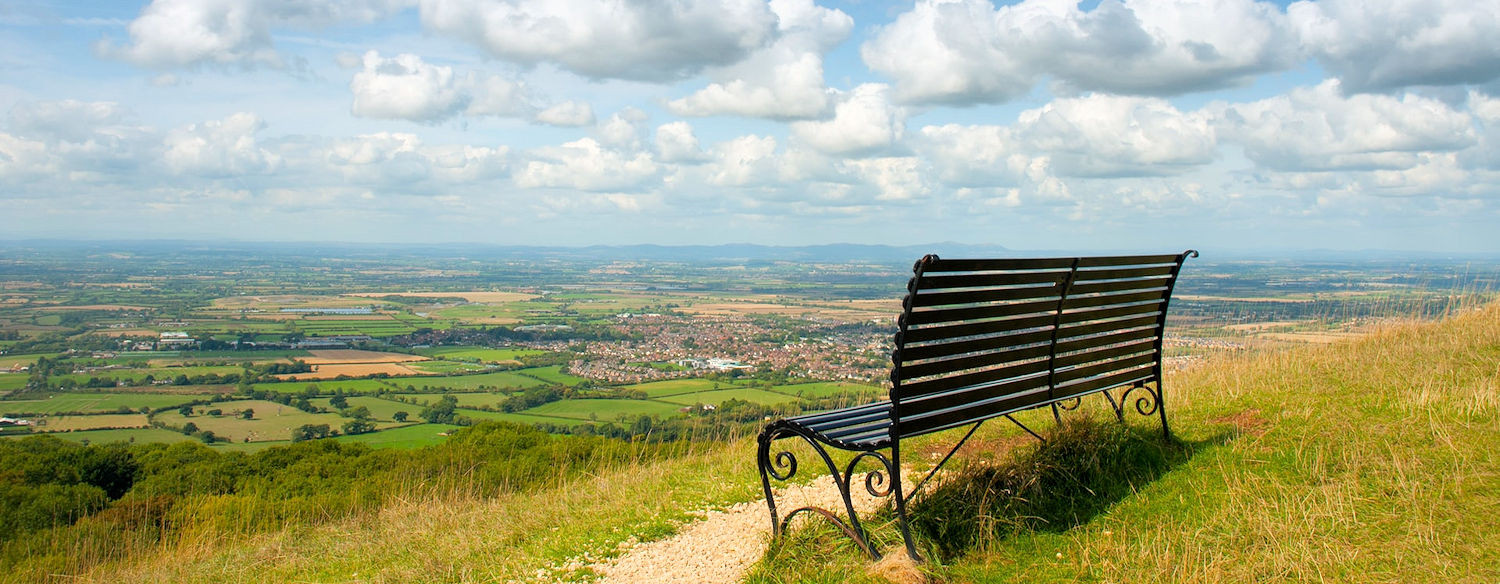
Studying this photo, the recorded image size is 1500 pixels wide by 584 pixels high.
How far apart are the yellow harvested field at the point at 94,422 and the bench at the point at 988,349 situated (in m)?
24.8

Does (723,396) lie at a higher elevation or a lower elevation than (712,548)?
lower

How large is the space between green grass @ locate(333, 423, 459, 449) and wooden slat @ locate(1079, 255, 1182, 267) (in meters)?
16.4

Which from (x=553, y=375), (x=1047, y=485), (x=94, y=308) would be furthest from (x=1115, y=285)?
(x=94, y=308)

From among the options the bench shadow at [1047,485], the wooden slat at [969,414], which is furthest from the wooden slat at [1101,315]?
the bench shadow at [1047,485]

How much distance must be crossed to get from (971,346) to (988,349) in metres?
0.22

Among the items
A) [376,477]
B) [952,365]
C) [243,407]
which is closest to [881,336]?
[243,407]

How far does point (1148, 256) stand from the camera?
196 inches

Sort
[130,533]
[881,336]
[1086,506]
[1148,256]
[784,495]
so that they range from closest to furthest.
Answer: [1086,506] → [1148,256] → [784,495] → [130,533] → [881,336]

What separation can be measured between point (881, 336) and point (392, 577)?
32148mm

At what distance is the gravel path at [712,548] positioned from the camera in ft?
13.5

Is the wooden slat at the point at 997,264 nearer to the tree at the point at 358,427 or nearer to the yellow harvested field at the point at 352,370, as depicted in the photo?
the tree at the point at 358,427

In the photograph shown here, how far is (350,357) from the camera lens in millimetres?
39000

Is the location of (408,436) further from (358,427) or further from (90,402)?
(90,402)

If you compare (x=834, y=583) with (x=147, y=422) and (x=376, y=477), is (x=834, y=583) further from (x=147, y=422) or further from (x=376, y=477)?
(x=147, y=422)
